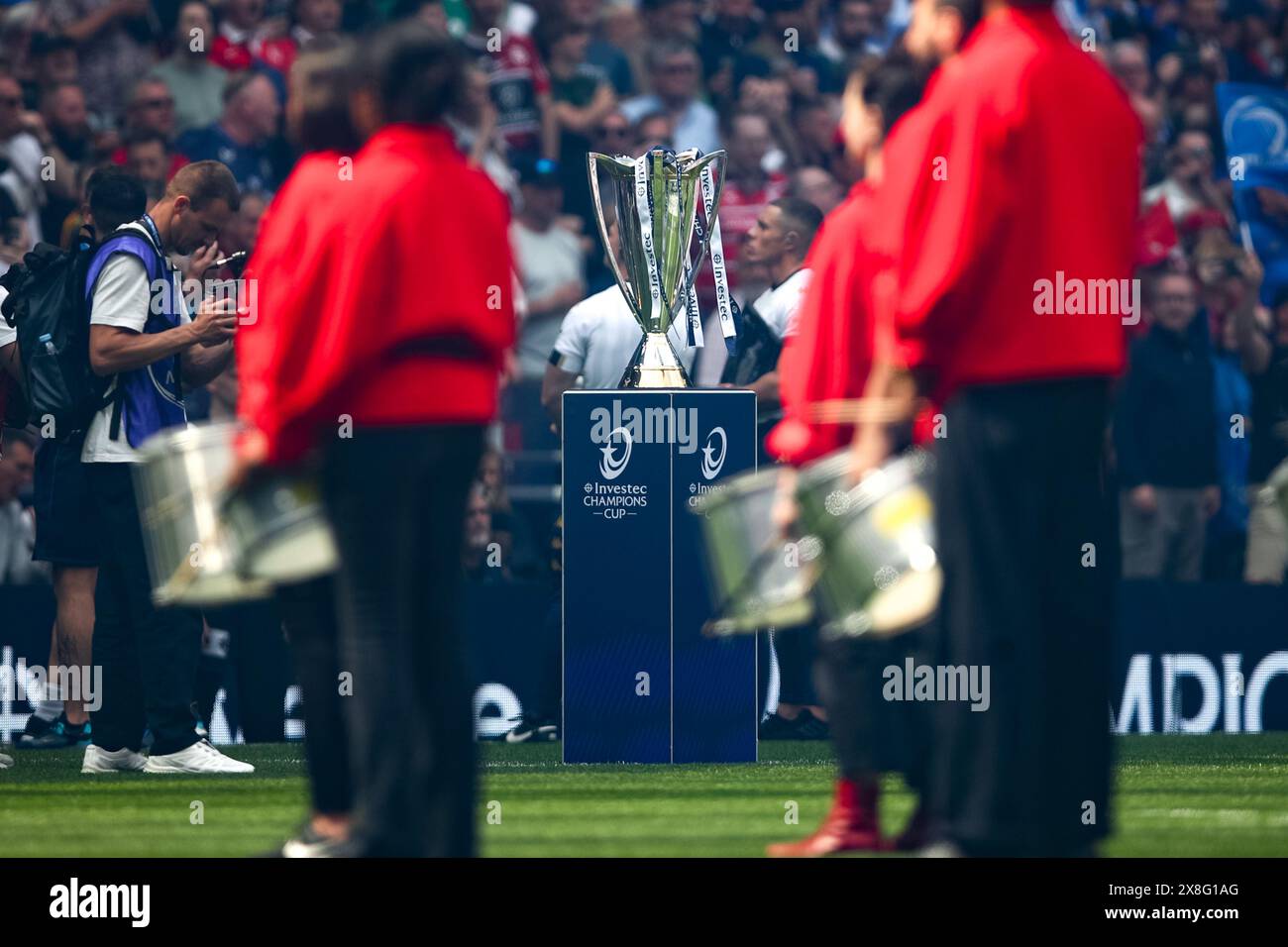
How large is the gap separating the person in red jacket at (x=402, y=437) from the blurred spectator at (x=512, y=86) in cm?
901

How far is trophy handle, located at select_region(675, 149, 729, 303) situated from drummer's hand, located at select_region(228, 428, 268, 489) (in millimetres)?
5126

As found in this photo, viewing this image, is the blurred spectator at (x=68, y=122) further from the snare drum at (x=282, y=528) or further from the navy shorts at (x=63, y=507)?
the snare drum at (x=282, y=528)

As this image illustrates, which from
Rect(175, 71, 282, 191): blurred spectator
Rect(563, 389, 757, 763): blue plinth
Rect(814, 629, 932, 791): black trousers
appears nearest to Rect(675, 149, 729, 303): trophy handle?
Rect(563, 389, 757, 763): blue plinth

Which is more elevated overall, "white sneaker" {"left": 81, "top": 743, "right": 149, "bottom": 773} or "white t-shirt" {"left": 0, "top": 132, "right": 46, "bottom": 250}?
"white t-shirt" {"left": 0, "top": 132, "right": 46, "bottom": 250}

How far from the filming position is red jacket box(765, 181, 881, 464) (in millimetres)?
6910

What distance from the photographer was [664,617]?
1004cm

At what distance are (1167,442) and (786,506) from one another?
25.2 ft

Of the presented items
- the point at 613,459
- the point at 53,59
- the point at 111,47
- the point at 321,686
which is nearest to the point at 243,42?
the point at 111,47

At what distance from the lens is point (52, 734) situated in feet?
37.2

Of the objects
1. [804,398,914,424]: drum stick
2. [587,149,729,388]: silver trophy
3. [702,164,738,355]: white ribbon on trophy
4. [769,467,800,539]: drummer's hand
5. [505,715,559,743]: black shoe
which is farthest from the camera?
[505,715,559,743]: black shoe

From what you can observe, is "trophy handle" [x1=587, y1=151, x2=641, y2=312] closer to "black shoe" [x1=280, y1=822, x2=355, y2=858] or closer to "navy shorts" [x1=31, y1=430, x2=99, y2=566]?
"navy shorts" [x1=31, y1=430, x2=99, y2=566]

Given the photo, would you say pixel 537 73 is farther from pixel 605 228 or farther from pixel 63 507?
pixel 63 507
